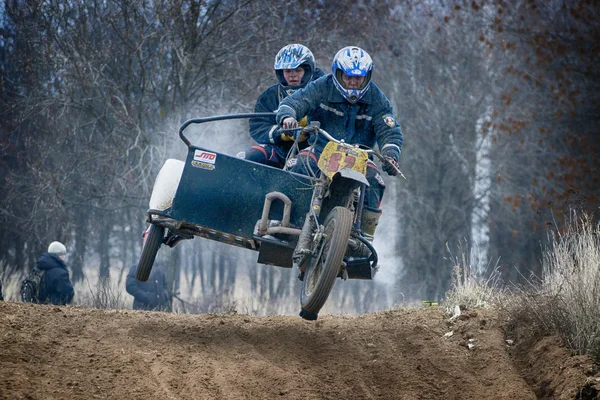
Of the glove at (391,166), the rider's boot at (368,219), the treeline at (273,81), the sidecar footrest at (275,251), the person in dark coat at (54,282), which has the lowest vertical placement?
the person in dark coat at (54,282)

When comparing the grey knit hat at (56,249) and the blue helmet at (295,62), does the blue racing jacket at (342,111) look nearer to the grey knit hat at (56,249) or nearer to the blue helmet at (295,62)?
the blue helmet at (295,62)

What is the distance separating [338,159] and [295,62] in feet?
6.42

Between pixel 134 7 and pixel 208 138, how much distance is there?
280 centimetres

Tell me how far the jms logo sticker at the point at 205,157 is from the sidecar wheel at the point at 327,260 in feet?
3.92

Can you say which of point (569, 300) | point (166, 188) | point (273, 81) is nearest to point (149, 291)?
point (166, 188)

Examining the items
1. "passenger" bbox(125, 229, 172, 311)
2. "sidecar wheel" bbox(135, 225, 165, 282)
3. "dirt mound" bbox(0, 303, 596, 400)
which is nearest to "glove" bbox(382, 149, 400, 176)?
"dirt mound" bbox(0, 303, 596, 400)

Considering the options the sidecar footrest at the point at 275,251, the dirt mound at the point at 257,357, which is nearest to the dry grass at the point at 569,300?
the dirt mound at the point at 257,357

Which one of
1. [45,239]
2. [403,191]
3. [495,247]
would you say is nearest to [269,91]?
[45,239]

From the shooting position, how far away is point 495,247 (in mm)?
26266

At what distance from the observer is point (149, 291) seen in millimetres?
13586

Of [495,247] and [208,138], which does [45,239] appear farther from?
[495,247]

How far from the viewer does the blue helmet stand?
30.2 feet

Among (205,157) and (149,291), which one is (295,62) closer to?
(205,157)

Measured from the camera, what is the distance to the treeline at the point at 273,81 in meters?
17.4
